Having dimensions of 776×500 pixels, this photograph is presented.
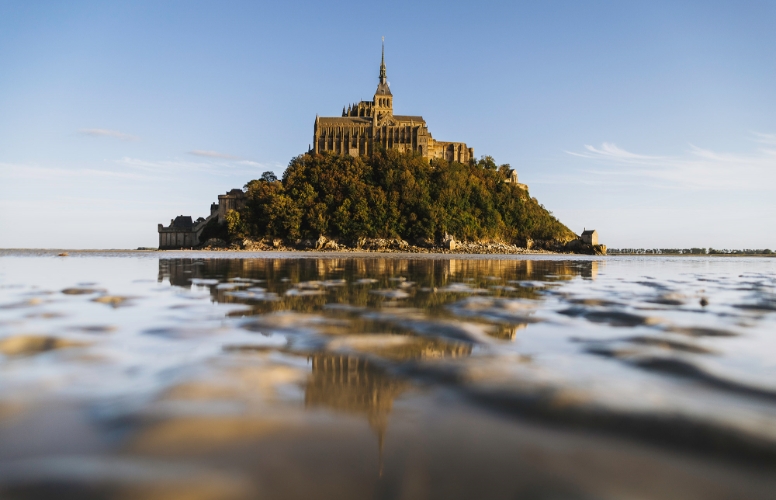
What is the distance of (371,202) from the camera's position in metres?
84.3

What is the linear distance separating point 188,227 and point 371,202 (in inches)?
1376

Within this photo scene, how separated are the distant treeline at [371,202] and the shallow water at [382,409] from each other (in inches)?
2971

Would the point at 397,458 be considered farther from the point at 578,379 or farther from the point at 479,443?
the point at 578,379

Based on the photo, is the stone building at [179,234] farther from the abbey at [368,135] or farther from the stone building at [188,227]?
the abbey at [368,135]

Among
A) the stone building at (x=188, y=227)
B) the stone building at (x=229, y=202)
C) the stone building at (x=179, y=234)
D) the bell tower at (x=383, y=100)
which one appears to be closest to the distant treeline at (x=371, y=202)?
the stone building at (x=229, y=202)

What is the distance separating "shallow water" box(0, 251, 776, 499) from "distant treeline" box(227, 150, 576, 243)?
248 ft

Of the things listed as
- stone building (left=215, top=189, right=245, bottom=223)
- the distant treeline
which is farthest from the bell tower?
stone building (left=215, top=189, right=245, bottom=223)

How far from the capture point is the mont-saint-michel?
81062 mm

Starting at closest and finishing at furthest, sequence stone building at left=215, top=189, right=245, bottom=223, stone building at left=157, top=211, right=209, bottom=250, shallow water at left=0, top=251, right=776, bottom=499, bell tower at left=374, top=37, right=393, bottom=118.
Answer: shallow water at left=0, top=251, right=776, bottom=499 < stone building at left=215, top=189, right=245, bottom=223 < stone building at left=157, top=211, right=209, bottom=250 < bell tower at left=374, top=37, right=393, bottom=118

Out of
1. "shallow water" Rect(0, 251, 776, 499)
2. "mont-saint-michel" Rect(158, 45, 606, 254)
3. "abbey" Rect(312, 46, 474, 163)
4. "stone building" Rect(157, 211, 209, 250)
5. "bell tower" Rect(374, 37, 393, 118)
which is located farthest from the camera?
"bell tower" Rect(374, 37, 393, 118)

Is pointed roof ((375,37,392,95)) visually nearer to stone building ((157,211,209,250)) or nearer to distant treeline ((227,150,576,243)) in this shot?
distant treeline ((227,150,576,243))

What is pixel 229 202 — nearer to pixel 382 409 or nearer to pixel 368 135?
pixel 368 135

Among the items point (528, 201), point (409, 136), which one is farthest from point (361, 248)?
point (528, 201)

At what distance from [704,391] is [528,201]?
10365cm
